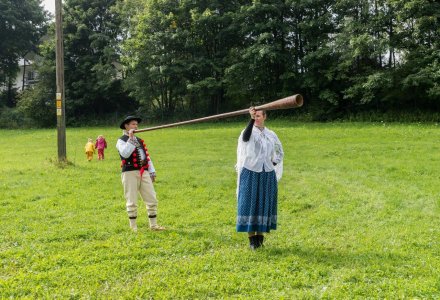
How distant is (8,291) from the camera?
5.03 meters

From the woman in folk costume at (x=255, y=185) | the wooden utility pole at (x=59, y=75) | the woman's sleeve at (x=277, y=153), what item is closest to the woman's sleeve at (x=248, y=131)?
the woman in folk costume at (x=255, y=185)

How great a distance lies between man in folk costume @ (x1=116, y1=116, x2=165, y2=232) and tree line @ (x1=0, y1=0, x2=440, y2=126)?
2290cm

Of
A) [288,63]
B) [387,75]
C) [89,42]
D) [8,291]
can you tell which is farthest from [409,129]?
[89,42]

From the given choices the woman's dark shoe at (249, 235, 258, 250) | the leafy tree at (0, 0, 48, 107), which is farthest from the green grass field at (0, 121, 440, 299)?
the leafy tree at (0, 0, 48, 107)

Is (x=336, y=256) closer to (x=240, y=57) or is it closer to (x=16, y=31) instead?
(x=240, y=57)

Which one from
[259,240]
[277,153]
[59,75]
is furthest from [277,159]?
[59,75]

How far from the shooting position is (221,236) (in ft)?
23.7

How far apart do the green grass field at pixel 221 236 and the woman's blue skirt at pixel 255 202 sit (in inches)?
15.3

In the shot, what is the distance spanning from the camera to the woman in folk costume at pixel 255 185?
6355mm

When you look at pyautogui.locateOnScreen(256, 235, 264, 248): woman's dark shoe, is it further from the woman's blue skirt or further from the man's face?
the man's face

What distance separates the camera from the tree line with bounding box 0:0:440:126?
92.6 feet

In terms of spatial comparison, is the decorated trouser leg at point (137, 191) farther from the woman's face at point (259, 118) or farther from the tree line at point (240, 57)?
the tree line at point (240, 57)

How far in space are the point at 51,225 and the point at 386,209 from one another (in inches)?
257

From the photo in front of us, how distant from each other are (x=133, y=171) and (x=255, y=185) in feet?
7.71
